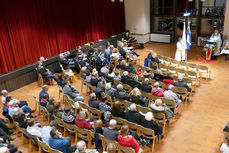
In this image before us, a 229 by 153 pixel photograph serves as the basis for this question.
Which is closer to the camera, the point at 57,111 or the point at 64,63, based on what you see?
the point at 57,111

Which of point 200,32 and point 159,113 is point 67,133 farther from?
point 200,32

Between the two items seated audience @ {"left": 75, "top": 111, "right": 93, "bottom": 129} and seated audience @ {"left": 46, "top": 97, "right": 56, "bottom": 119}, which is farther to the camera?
seated audience @ {"left": 46, "top": 97, "right": 56, "bottom": 119}

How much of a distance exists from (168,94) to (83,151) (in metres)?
3.51

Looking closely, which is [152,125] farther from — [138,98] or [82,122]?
[82,122]

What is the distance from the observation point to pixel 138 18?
15.1 metres

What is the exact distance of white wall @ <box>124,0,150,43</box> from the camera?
14836mm

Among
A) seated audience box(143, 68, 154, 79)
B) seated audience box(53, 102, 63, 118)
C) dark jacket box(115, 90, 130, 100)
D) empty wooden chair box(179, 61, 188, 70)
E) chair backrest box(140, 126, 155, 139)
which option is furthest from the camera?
empty wooden chair box(179, 61, 188, 70)

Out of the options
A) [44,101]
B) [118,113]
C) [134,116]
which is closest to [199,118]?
[134,116]

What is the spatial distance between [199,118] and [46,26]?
769 cm

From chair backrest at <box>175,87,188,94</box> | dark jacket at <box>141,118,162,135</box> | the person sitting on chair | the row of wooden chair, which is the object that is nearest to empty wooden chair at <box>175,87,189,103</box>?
chair backrest at <box>175,87,188,94</box>

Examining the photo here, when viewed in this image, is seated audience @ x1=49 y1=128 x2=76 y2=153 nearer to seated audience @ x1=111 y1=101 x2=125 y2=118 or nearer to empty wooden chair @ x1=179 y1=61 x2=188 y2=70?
seated audience @ x1=111 y1=101 x2=125 y2=118

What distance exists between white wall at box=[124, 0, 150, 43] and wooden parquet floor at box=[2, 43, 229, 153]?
6355 millimetres

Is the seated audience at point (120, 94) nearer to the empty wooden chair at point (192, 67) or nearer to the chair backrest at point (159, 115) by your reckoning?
the chair backrest at point (159, 115)

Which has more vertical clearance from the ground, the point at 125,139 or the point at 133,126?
the point at 125,139
